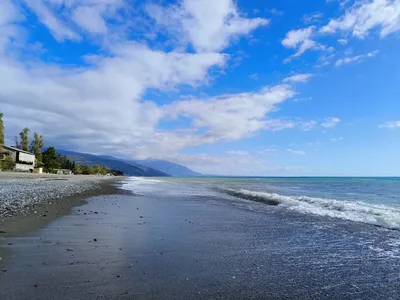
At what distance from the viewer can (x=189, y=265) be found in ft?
22.1

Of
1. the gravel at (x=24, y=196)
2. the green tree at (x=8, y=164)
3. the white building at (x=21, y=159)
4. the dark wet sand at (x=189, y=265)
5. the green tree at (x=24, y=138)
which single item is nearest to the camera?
the dark wet sand at (x=189, y=265)

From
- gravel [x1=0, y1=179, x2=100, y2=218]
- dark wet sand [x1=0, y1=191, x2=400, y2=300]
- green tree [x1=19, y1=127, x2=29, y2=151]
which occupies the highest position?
green tree [x1=19, y1=127, x2=29, y2=151]

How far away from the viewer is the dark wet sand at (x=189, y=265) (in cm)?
517

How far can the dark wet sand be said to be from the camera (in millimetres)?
5168

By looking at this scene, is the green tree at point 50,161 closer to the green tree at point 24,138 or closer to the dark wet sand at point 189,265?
the green tree at point 24,138

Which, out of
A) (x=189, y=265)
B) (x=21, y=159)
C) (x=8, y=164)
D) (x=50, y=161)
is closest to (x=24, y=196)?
(x=189, y=265)

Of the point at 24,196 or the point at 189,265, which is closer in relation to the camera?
the point at 189,265

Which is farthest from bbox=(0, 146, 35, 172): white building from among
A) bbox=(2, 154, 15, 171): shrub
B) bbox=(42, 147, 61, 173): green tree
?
bbox=(42, 147, 61, 173): green tree

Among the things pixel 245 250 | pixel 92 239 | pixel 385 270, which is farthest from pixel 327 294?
pixel 92 239

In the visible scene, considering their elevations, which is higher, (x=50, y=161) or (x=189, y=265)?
(x=50, y=161)

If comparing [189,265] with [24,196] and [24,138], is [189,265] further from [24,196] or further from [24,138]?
[24,138]

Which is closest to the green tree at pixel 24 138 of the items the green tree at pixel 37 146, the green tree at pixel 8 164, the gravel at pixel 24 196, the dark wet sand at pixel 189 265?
the green tree at pixel 37 146

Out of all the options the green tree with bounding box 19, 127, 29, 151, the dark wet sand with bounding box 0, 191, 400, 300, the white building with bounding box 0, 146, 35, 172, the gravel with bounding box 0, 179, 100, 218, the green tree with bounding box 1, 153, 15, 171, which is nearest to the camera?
the dark wet sand with bounding box 0, 191, 400, 300

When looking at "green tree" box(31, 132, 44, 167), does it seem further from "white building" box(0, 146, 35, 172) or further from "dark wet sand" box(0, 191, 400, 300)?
"dark wet sand" box(0, 191, 400, 300)
